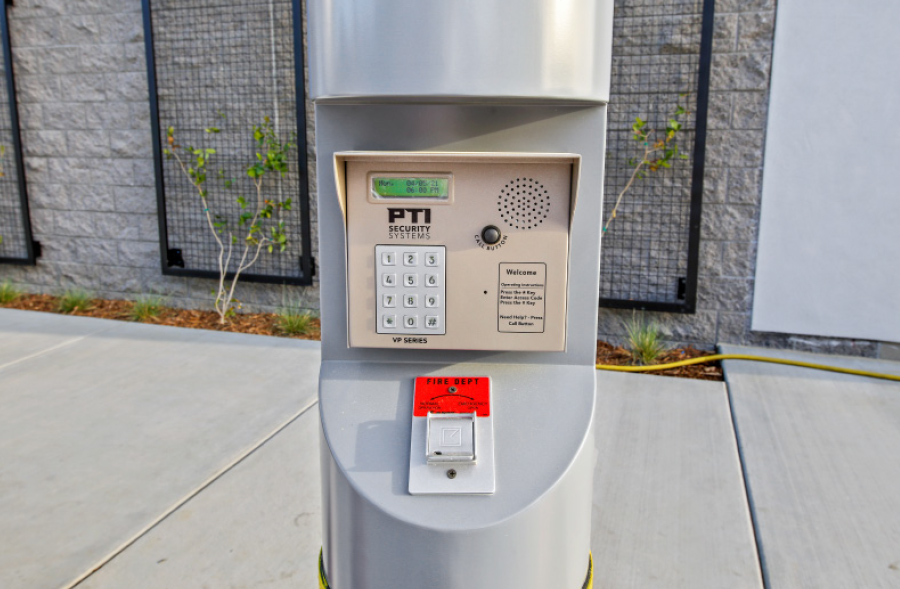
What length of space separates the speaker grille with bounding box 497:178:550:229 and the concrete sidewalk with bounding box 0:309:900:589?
1.26m

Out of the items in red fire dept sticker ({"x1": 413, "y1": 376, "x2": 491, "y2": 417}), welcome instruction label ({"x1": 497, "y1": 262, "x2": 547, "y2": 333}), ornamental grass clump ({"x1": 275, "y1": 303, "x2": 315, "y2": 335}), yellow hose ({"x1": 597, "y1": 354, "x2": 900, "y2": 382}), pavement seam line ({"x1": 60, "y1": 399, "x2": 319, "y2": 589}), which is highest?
welcome instruction label ({"x1": 497, "y1": 262, "x2": 547, "y2": 333})

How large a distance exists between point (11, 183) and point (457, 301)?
5.36 metres

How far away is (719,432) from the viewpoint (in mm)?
2895

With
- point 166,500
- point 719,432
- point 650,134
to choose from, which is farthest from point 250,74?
point 719,432

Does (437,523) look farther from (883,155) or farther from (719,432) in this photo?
(883,155)

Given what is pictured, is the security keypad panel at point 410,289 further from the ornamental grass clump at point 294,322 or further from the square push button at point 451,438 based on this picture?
the ornamental grass clump at point 294,322

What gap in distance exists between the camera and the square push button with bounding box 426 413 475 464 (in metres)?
1.16

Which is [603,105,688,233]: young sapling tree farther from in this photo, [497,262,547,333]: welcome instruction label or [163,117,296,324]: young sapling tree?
[497,262,547,333]: welcome instruction label

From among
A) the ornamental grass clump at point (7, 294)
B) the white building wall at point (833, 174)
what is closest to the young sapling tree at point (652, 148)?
the white building wall at point (833, 174)

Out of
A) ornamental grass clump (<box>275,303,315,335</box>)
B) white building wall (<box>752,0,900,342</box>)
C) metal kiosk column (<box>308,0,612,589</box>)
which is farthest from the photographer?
ornamental grass clump (<box>275,303,315,335</box>)

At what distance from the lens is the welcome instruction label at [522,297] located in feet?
4.18

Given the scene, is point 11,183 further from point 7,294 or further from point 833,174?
point 833,174

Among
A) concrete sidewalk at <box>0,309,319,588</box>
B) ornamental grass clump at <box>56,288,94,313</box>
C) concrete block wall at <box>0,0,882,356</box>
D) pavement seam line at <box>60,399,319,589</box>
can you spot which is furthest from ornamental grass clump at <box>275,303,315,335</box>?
ornamental grass clump at <box>56,288,94,313</box>

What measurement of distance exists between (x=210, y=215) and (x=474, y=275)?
13.1ft
